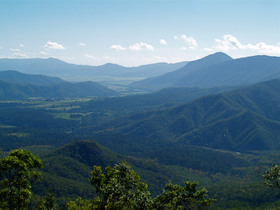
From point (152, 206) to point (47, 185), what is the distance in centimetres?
12677

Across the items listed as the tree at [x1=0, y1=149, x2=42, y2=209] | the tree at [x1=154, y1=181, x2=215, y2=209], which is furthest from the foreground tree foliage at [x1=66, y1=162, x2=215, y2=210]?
the tree at [x1=0, y1=149, x2=42, y2=209]

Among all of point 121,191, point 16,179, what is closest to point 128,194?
point 121,191

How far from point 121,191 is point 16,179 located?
15401 mm

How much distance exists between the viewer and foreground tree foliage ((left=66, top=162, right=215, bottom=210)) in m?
33.3

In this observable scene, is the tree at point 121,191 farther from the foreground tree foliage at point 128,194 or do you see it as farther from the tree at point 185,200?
the tree at point 185,200

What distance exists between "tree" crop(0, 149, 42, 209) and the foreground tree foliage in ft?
28.7

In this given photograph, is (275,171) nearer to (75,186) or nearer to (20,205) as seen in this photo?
(20,205)

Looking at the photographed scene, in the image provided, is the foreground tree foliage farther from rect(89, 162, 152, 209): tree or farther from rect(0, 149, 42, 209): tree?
rect(0, 149, 42, 209): tree

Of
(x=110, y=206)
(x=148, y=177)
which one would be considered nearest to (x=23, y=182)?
(x=110, y=206)

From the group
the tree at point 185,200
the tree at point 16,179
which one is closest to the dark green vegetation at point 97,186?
the tree at point 16,179

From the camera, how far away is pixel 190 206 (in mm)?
40312

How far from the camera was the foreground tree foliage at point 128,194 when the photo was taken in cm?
3328

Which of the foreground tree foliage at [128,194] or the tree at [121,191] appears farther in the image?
the foreground tree foliage at [128,194]

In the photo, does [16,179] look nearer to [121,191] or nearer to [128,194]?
[121,191]
